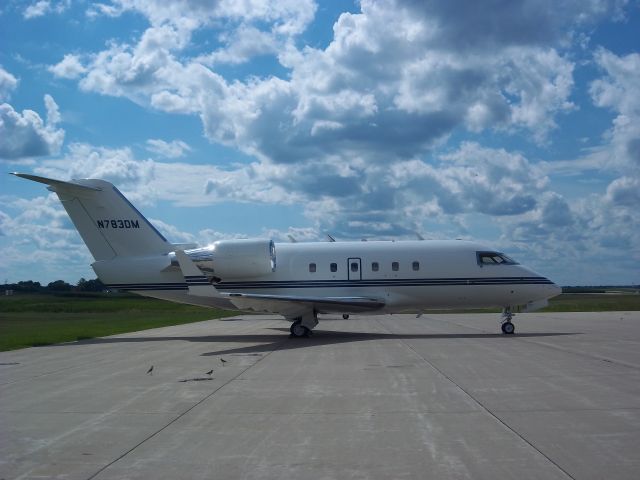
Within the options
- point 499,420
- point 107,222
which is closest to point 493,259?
point 107,222

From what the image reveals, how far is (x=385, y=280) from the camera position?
23250mm

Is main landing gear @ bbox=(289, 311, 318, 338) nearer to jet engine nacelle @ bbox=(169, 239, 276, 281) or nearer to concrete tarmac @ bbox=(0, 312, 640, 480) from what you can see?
jet engine nacelle @ bbox=(169, 239, 276, 281)

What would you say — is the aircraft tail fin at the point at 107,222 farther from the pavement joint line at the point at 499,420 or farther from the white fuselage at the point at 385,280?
the pavement joint line at the point at 499,420

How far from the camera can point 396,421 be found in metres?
8.26

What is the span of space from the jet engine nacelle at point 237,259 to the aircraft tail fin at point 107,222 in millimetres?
1398

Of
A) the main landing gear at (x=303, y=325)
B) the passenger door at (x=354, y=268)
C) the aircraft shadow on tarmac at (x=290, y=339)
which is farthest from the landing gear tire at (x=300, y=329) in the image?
the passenger door at (x=354, y=268)

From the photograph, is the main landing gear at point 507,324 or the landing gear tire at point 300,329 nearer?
the landing gear tire at point 300,329

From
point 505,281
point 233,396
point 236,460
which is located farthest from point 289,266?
point 236,460

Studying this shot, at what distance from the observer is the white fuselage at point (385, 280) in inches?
915

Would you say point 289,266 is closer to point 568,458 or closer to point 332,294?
point 332,294

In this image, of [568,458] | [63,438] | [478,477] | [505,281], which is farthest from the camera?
[505,281]

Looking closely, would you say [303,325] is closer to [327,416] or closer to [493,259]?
[493,259]

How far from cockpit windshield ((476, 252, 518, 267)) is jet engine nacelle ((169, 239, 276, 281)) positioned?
7691 mm

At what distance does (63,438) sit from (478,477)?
4.84 metres
